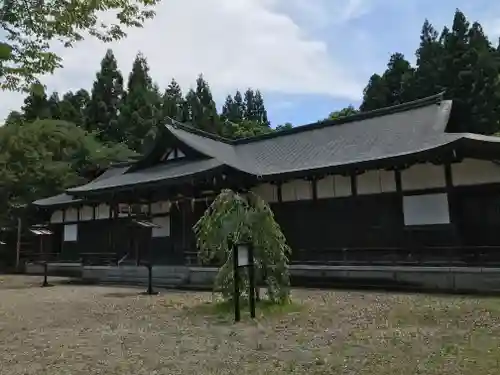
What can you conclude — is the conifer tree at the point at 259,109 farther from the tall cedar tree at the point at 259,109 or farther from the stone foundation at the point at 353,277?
the stone foundation at the point at 353,277

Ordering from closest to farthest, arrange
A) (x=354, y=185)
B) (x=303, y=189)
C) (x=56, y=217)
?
→ (x=354, y=185) → (x=303, y=189) → (x=56, y=217)

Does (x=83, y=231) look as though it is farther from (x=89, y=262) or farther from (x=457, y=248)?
(x=457, y=248)

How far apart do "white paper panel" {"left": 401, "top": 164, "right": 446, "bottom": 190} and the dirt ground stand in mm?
4156

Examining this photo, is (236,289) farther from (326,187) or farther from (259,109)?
(259,109)

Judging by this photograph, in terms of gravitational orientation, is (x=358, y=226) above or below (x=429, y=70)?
below

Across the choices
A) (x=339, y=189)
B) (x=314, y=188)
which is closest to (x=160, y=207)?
(x=314, y=188)

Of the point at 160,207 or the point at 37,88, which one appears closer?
the point at 37,88

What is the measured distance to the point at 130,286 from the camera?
1667cm

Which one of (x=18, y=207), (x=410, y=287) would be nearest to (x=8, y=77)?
(x=410, y=287)

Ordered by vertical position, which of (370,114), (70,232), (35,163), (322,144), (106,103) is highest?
(106,103)

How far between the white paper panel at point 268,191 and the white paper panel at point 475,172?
20.8ft

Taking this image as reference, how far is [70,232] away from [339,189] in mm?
16729

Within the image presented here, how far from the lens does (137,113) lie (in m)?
45.8

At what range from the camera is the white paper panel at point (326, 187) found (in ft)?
51.0
